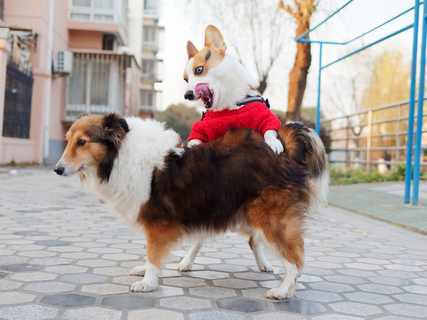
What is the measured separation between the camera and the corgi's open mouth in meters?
3.40

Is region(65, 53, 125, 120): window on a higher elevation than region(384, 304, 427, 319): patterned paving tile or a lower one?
higher

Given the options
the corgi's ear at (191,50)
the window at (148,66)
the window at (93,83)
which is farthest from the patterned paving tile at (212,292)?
the window at (148,66)

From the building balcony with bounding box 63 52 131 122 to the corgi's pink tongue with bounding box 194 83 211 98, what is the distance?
2013 cm

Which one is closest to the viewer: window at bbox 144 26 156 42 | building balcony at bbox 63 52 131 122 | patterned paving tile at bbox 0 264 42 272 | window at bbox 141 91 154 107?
patterned paving tile at bbox 0 264 42 272

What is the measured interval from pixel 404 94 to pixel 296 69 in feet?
51.1

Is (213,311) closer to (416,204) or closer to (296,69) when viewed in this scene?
(416,204)

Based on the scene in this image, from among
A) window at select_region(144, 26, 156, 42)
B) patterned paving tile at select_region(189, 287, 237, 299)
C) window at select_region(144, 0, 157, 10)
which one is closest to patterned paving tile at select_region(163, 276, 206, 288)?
patterned paving tile at select_region(189, 287, 237, 299)

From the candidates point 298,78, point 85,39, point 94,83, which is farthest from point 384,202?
point 85,39

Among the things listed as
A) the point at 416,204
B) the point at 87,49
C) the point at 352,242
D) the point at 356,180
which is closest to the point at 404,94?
the point at 356,180

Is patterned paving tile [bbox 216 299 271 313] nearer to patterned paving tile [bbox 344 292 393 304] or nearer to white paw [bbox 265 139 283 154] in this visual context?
patterned paving tile [bbox 344 292 393 304]

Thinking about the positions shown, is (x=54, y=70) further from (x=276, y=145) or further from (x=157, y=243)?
(x=276, y=145)

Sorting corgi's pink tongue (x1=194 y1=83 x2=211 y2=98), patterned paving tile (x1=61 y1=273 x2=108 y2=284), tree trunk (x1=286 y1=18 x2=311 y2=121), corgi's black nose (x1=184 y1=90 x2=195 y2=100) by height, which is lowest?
patterned paving tile (x1=61 y1=273 x2=108 y2=284)

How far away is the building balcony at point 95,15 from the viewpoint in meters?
22.8

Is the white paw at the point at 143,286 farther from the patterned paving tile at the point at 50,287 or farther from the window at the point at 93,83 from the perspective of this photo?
the window at the point at 93,83
